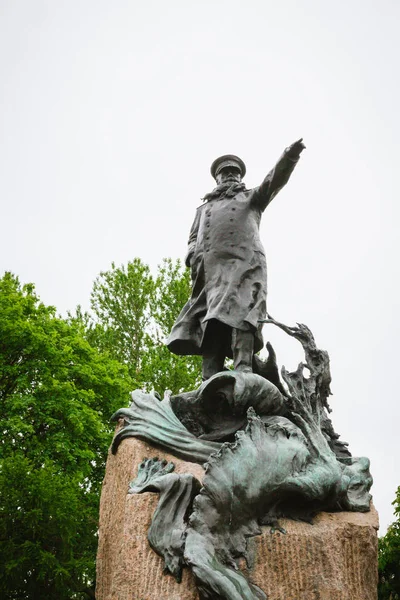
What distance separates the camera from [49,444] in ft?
41.1

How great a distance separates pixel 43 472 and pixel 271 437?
26.0ft

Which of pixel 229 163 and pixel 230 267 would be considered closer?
pixel 230 267

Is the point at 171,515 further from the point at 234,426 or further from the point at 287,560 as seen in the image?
the point at 234,426

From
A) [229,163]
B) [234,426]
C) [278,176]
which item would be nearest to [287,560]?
[234,426]

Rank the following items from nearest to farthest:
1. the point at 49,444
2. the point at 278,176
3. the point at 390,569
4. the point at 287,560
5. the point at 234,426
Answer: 1. the point at 287,560
2. the point at 234,426
3. the point at 278,176
4. the point at 390,569
5. the point at 49,444

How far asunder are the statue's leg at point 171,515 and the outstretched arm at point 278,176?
2364 millimetres

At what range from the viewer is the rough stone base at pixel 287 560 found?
10.3ft

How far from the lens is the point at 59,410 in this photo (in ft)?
41.9

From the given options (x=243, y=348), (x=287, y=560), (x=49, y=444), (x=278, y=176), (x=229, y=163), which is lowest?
(x=287, y=560)

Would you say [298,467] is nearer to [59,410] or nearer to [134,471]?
[134,471]

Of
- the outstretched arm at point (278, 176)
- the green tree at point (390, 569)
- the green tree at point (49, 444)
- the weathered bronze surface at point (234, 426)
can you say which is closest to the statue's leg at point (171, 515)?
the weathered bronze surface at point (234, 426)

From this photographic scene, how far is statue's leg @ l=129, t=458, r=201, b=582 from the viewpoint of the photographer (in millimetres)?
3109

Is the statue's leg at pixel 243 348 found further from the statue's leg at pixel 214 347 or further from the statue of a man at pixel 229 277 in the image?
the statue's leg at pixel 214 347

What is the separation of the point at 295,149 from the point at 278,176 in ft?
0.79
